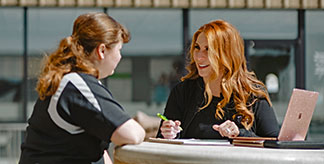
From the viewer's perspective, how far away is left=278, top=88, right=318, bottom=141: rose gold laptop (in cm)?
207

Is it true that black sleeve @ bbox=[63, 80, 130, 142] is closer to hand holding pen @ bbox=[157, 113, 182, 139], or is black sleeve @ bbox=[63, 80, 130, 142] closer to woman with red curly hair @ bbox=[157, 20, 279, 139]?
hand holding pen @ bbox=[157, 113, 182, 139]

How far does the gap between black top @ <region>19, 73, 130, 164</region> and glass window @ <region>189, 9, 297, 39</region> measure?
205 inches

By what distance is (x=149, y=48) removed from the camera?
6.93m

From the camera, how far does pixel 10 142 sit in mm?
6656

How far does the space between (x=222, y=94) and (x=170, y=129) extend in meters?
0.38

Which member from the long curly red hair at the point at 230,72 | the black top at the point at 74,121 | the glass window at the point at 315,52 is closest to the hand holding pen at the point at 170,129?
the long curly red hair at the point at 230,72

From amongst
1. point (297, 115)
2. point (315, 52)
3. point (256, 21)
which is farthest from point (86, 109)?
point (315, 52)

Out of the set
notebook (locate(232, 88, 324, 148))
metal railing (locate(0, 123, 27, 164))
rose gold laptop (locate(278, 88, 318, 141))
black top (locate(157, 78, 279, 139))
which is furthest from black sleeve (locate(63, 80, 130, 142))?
metal railing (locate(0, 123, 27, 164))

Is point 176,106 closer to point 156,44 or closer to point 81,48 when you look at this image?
point 81,48

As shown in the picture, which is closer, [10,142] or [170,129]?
[170,129]

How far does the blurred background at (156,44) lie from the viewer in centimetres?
682

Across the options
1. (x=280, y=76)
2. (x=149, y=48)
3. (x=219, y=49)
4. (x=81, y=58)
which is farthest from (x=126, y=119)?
(x=280, y=76)

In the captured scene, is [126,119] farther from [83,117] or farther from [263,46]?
[263,46]

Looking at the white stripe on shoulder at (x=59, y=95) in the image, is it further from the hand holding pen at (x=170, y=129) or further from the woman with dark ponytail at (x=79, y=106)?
the hand holding pen at (x=170, y=129)
